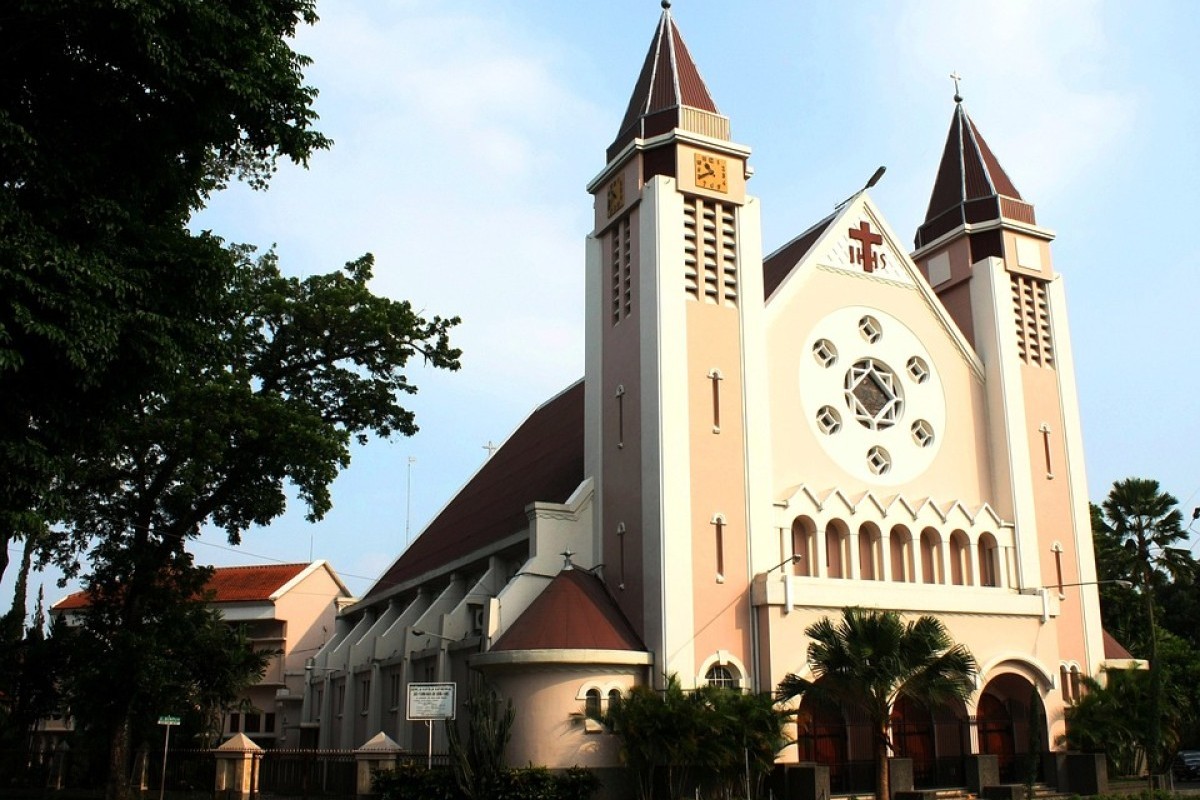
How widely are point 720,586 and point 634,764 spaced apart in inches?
183

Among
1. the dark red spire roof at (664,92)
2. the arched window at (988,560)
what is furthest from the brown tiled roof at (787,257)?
the arched window at (988,560)

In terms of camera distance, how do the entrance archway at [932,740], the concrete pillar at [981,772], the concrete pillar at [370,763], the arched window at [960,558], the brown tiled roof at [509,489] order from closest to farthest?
the concrete pillar at [370,763], the concrete pillar at [981,772], the entrance archway at [932,740], the arched window at [960,558], the brown tiled roof at [509,489]

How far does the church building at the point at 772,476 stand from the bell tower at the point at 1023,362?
0.08m

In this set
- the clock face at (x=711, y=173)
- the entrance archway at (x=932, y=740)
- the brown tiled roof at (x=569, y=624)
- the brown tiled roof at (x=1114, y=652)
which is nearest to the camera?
the brown tiled roof at (x=569, y=624)

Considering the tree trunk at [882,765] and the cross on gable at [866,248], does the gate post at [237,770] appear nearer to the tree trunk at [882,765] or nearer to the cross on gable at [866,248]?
the tree trunk at [882,765]

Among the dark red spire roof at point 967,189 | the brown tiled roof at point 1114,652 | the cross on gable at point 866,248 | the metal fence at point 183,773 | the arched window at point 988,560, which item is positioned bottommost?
the metal fence at point 183,773

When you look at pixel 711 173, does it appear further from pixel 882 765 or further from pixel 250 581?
pixel 250 581

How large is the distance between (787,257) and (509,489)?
12.1 meters

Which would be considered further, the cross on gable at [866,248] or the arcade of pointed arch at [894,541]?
the cross on gable at [866,248]

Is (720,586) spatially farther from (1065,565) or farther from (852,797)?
(1065,565)

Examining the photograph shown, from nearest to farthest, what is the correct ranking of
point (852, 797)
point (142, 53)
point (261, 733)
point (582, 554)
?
point (142, 53) → point (852, 797) → point (582, 554) → point (261, 733)

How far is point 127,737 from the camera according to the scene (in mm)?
26922

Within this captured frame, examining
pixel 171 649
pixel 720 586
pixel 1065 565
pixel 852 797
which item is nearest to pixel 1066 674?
pixel 1065 565

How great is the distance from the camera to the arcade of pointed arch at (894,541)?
96.3ft
